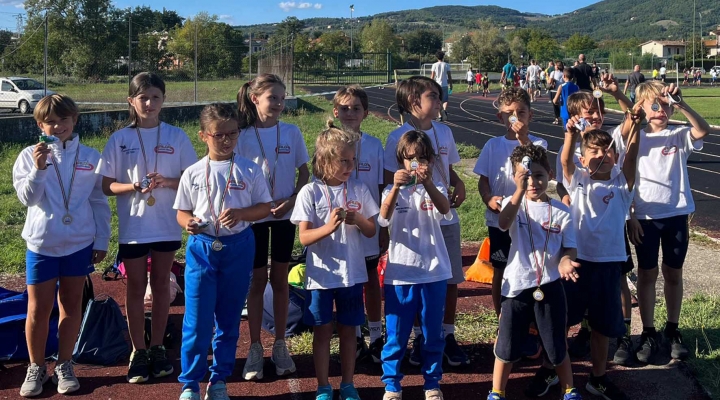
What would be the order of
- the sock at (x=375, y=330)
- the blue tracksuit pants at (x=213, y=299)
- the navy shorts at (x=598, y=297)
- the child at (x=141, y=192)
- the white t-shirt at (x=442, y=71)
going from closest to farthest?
the blue tracksuit pants at (x=213, y=299)
the navy shorts at (x=598, y=297)
the child at (x=141, y=192)
the sock at (x=375, y=330)
the white t-shirt at (x=442, y=71)

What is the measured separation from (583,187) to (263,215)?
6.38ft

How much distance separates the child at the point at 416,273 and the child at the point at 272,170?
783mm

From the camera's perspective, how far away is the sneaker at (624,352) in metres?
4.50

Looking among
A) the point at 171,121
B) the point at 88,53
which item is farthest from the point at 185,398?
the point at 88,53

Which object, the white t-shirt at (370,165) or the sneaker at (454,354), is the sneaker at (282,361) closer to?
the sneaker at (454,354)

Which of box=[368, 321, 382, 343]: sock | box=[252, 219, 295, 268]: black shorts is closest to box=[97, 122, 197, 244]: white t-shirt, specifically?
box=[252, 219, 295, 268]: black shorts

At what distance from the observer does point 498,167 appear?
449 centimetres

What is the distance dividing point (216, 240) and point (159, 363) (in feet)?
3.70

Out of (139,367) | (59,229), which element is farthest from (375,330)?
(59,229)

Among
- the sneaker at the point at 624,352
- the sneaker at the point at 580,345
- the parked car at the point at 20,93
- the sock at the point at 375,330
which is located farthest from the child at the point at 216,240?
the parked car at the point at 20,93

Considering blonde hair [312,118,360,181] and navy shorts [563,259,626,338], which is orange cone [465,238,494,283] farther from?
blonde hair [312,118,360,181]

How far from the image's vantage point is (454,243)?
4.43 metres

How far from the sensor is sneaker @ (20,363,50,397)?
13.5ft

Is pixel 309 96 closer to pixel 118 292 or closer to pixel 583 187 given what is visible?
pixel 118 292
